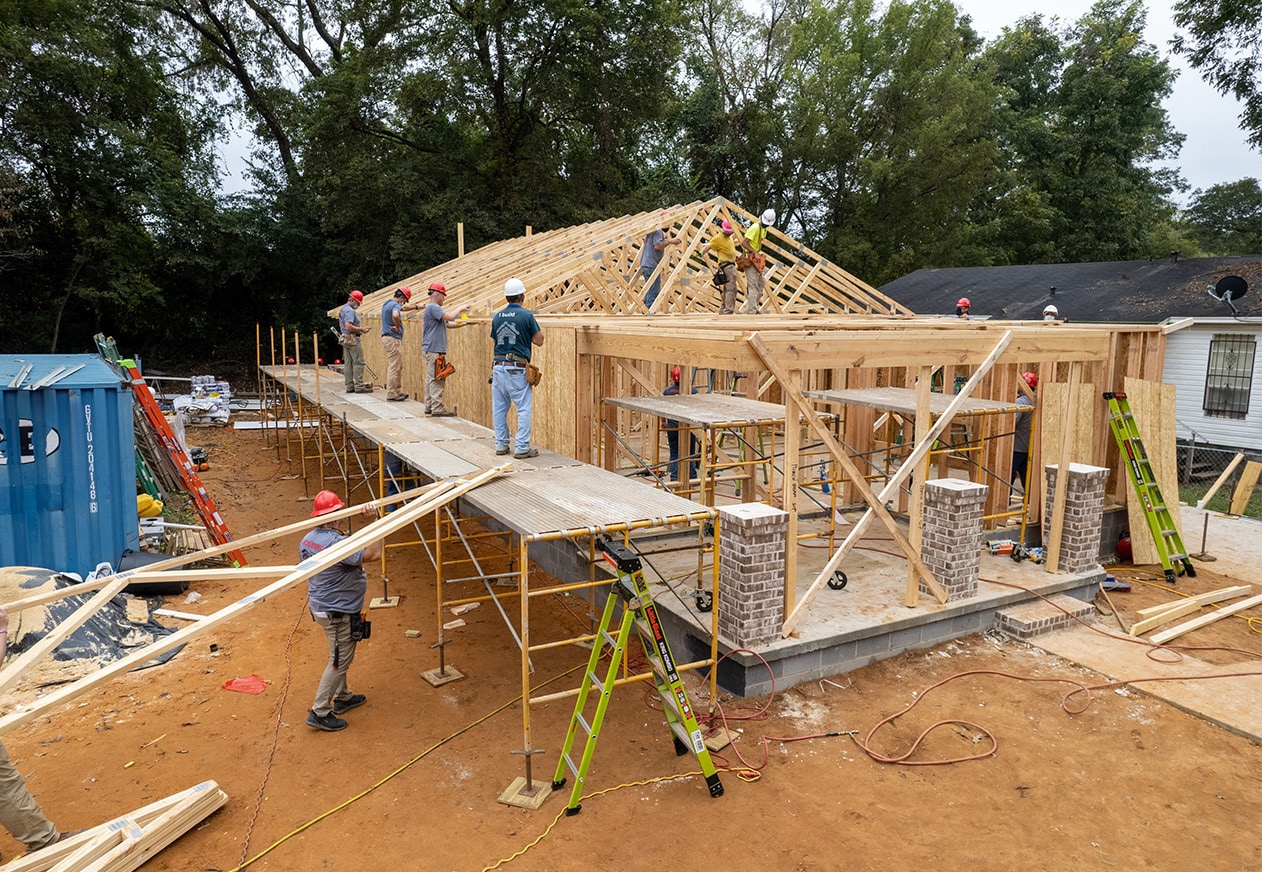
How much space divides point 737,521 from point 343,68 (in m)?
24.2

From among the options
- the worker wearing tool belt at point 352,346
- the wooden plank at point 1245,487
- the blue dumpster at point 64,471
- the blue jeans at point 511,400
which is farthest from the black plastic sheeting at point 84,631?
the wooden plank at point 1245,487

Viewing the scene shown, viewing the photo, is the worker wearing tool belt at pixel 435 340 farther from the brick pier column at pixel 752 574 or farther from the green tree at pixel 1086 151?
the green tree at pixel 1086 151

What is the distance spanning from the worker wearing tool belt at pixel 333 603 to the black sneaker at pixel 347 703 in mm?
149

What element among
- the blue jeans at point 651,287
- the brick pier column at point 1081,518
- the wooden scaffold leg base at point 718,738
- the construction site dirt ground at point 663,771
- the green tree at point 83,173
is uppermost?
the green tree at point 83,173

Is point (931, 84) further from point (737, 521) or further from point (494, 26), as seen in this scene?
point (737, 521)

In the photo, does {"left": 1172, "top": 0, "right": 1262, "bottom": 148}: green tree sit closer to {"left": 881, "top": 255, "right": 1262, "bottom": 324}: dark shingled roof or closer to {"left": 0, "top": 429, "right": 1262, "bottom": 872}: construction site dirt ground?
{"left": 881, "top": 255, "right": 1262, "bottom": 324}: dark shingled roof

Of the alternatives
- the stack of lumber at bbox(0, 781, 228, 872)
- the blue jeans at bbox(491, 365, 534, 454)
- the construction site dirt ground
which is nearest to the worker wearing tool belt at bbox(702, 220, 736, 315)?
the blue jeans at bbox(491, 365, 534, 454)

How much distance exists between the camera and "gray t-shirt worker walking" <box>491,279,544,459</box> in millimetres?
7605

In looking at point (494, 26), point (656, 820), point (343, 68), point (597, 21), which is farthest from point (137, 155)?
point (656, 820)

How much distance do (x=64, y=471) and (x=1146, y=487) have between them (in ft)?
41.4

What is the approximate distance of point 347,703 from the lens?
6.33m

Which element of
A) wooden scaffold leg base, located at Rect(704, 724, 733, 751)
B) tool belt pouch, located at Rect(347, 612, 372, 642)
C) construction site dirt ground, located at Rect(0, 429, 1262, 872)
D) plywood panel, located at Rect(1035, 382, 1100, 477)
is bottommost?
construction site dirt ground, located at Rect(0, 429, 1262, 872)

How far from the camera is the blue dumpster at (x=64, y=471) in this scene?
8195 mm

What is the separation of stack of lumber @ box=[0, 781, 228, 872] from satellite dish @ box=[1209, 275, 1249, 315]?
63.3 feet
